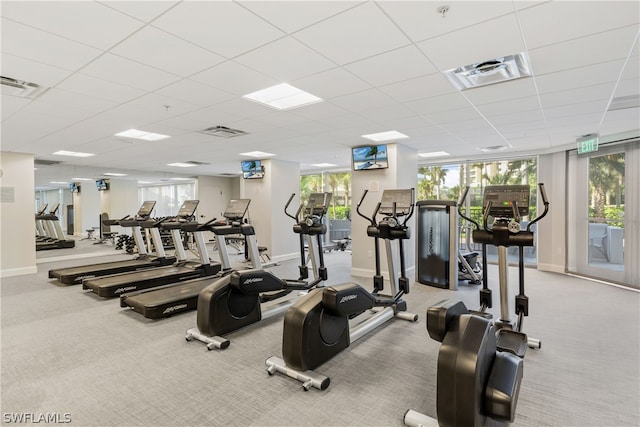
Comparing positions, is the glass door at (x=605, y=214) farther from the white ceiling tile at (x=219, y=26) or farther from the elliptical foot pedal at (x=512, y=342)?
the white ceiling tile at (x=219, y=26)

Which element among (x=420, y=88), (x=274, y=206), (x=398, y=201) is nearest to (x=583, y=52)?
(x=420, y=88)

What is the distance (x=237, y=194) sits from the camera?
1262cm

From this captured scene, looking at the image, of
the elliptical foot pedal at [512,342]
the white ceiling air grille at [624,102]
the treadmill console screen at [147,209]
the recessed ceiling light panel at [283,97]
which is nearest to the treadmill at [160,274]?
the treadmill console screen at [147,209]

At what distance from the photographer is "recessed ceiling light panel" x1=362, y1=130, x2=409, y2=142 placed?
5.33 m

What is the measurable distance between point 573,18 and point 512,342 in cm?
257

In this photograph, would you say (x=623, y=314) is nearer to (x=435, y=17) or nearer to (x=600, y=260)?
(x=600, y=260)

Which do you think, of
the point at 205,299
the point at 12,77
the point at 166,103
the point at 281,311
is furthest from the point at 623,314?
the point at 12,77

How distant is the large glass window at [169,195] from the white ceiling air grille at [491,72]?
13.3m

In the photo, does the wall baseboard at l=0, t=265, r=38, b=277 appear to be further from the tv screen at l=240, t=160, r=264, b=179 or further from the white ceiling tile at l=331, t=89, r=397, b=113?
the white ceiling tile at l=331, t=89, r=397, b=113

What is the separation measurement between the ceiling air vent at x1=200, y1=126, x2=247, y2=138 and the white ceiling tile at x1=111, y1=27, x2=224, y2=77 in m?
2.19

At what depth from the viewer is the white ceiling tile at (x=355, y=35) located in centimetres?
203

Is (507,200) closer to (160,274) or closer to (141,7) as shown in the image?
(141,7)

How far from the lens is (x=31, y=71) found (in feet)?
9.27

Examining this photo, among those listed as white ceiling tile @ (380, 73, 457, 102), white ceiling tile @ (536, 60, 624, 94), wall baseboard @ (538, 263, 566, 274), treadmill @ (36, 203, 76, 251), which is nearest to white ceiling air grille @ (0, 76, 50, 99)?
white ceiling tile @ (380, 73, 457, 102)
